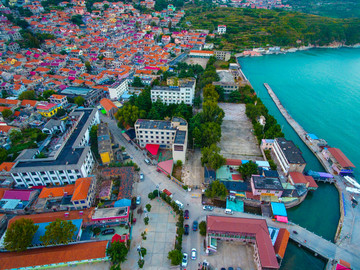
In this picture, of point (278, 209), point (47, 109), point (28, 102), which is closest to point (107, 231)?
point (278, 209)

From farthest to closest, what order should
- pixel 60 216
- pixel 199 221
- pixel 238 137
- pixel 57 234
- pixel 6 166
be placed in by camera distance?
pixel 238 137, pixel 6 166, pixel 199 221, pixel 60 216, pixel 57 234

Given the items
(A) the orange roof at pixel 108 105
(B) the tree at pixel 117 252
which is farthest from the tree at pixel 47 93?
(B) the tree at pixel 117 252

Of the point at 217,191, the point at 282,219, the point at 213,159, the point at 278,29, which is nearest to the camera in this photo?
the point at 282,219

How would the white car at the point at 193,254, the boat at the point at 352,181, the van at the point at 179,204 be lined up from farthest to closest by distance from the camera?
the boat at the point at 352,181 → the van at the point at 179,204 → the white car at the point at 193,254

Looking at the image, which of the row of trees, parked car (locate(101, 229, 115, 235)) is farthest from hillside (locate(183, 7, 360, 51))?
the row of trees

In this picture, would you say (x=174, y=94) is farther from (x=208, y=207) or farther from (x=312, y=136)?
(x=312, y=136)

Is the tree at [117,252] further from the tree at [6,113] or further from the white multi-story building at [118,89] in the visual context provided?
the white multi-story building at [118,89]

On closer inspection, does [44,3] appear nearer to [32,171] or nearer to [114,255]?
[32,171]
